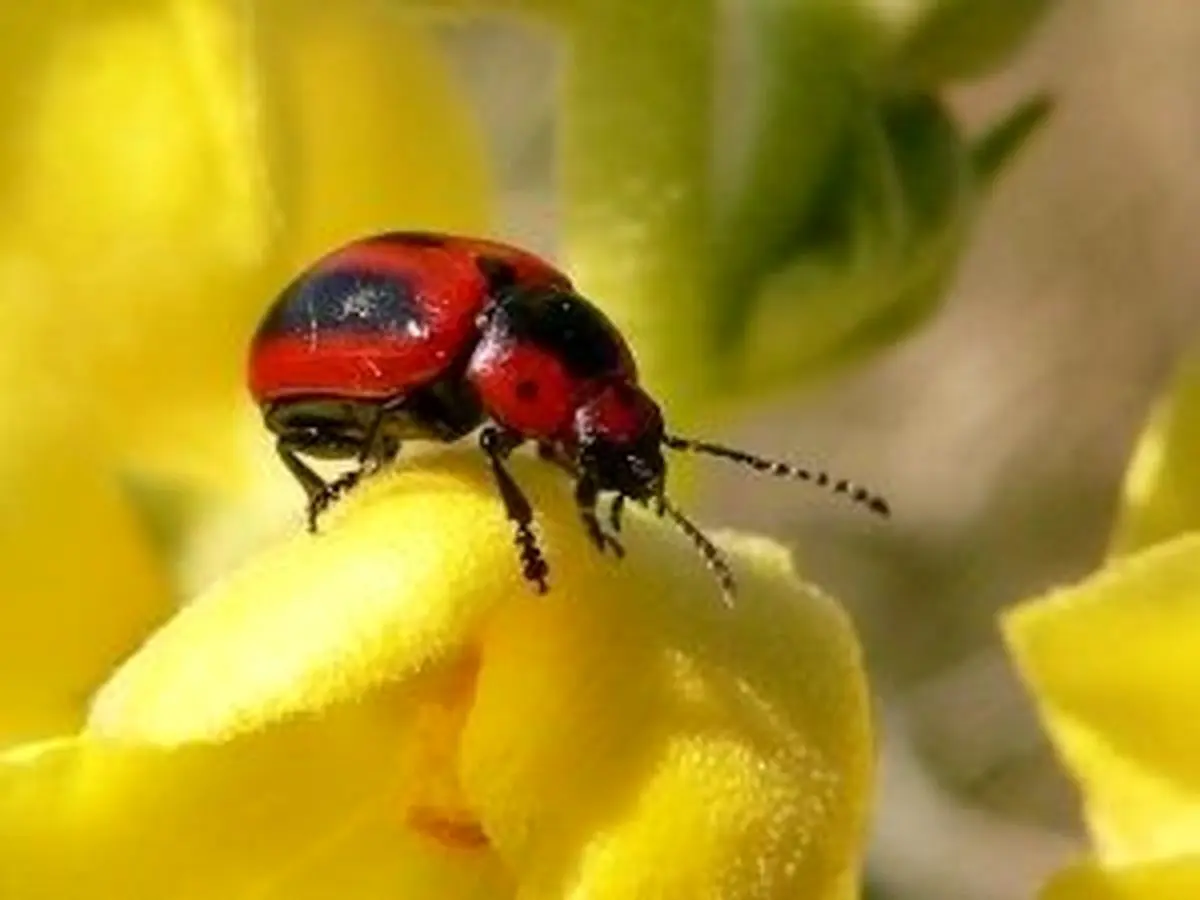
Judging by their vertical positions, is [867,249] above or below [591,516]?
above

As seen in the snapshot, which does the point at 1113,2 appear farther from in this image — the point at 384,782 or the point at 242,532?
the point at 384,782

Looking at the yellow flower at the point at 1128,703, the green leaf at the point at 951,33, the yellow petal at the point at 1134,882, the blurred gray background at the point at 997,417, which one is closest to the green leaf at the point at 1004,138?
the green leaf at the point at 951,33

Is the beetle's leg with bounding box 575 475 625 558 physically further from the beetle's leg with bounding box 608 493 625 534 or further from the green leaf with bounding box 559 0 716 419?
the green leaf with bounding box 559 0 716 419

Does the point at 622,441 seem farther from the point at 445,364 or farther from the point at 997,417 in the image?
the point at 997,417

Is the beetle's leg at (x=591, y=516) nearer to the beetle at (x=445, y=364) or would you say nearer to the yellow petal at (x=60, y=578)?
the beetle at (x=445, y=364)

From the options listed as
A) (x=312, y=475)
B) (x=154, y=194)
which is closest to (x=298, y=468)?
(x=312, y=475)

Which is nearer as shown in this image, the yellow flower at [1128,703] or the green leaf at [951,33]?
the yellow flower at [1128,703]
